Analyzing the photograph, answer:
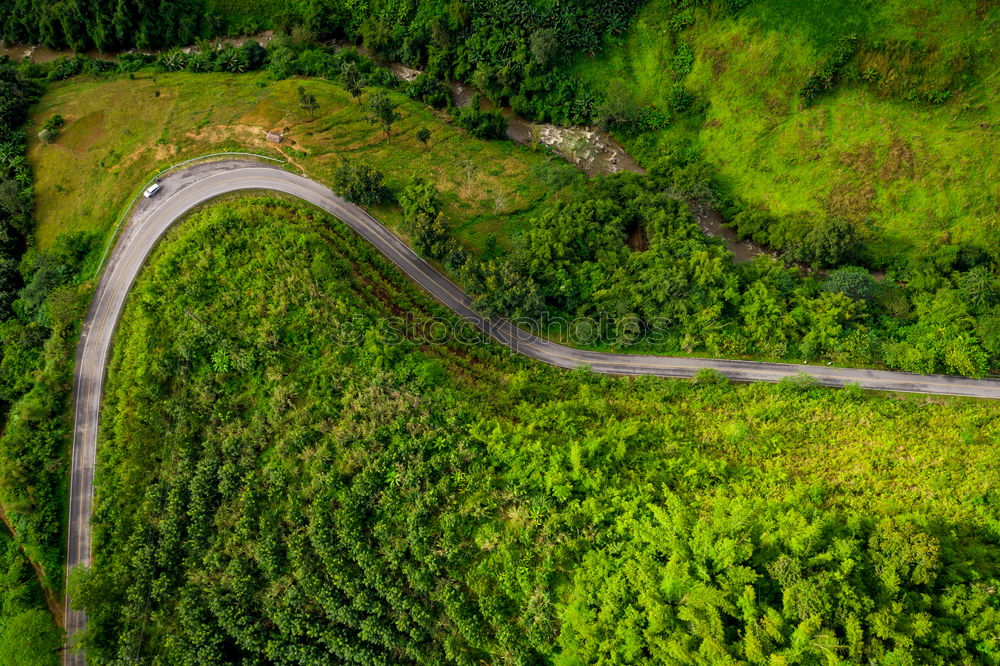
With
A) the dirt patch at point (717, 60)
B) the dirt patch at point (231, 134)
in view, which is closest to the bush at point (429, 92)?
the dirt patch at point (231, 134)

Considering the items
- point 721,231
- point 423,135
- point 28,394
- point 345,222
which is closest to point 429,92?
point 423,135

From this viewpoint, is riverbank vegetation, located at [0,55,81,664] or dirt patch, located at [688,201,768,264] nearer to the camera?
riverbank vegetation, located at [0,55,81,664]

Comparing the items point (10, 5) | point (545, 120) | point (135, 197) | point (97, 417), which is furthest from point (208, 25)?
point (97, 417)

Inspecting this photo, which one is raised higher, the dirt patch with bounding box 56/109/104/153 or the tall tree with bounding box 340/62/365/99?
the tall tree with bounding box 340/62/365/99

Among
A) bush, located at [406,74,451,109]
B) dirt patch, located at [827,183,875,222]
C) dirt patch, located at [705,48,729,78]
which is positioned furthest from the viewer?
bush, located at [406,74,451,109]

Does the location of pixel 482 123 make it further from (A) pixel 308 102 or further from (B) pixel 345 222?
(B) pixel 345 222

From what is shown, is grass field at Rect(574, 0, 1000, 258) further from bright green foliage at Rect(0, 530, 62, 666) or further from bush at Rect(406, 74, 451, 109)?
bright green foliage at Rect(0, 530, 62, 666)

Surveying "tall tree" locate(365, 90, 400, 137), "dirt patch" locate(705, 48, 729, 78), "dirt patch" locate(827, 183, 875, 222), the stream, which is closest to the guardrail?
"tall tree" locate(365, 90, 400, 137)
